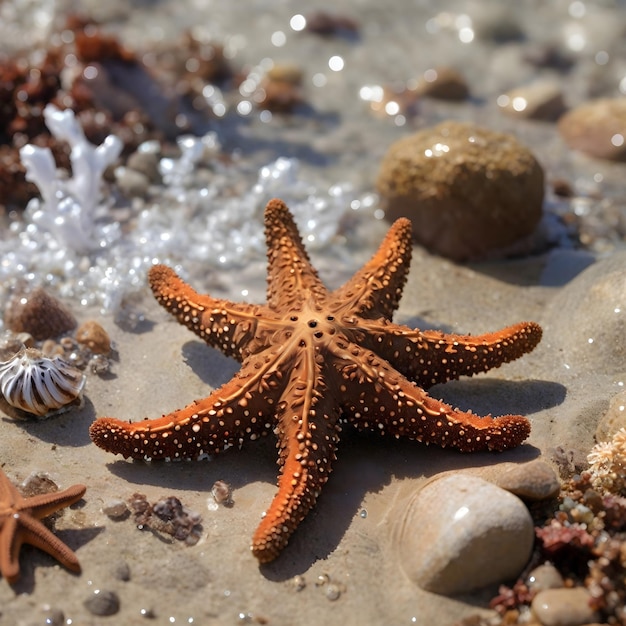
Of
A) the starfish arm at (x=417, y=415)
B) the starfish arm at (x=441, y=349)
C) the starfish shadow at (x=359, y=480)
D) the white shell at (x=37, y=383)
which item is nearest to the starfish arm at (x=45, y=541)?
the starfish shadow at (x=359, y=480)

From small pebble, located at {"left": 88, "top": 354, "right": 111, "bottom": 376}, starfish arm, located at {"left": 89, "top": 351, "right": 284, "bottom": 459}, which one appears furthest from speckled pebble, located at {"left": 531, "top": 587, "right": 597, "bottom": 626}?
small pebble, located at {"left": 88, "top": 354, "right": 111, "bottom": 376}

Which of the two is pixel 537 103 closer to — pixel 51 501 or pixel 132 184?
pixel 132 184

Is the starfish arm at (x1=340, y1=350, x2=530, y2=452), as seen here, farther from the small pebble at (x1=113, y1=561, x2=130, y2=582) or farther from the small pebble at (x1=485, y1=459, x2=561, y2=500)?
the small pebble at (x1=113, y1=561, x2=130, y2=582)

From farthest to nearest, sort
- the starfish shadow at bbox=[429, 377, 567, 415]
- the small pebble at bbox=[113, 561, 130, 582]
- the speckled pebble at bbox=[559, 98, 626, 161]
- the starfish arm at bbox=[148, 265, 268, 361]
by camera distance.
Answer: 1. the speckled pebble at bbox=[559, 98, 626, 161]
2. the starfish shadow at bbox=[429, 377, 567, 415]
3. the starfish arm at bbox=[148, 265, 268, 361]
4. the small pebble at bbox=[113, 561, 130, 582]

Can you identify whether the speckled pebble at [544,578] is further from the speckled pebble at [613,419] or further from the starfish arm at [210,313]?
the starfish arm at [210,313]

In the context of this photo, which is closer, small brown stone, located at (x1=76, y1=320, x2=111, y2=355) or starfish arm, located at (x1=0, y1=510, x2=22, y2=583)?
starfish arm, located at (x1=0, y1=510, x2=22, y2=583)

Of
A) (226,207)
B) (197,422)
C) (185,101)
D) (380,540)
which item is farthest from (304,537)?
(185,101)
